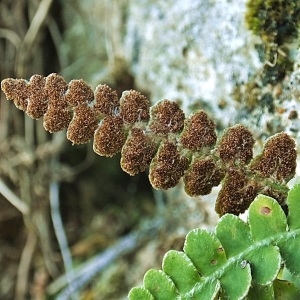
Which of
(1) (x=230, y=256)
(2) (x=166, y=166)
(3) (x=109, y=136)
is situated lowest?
(1) (x=230, y=256)

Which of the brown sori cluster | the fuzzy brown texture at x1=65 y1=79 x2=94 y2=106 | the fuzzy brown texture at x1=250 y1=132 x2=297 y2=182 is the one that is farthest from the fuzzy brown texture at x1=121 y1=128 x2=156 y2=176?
the fuzzy brown texture at x1=250 y1=132 x2=297 y2=182

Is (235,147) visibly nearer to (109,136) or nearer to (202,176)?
(202,176)

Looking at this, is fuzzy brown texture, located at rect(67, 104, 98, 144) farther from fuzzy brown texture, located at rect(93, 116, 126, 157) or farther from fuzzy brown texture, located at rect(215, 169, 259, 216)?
fuzzy brown texture, located at rect(215, 169, 259, 216)

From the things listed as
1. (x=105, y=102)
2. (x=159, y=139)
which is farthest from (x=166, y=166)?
(x=105, y=102)

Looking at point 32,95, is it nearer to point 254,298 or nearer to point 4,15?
point 254,298

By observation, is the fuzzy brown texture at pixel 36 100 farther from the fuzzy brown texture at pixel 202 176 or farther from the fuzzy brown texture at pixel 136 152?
the fuzzy brown texture at pixel 202 176

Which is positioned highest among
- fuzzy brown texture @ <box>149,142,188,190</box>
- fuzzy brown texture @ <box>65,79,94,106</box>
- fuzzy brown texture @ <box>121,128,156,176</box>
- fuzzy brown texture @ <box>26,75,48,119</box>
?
fuzzy brown texture @ <box>26,75,48,119</box>

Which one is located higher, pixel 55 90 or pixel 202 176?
pixel 55 90
